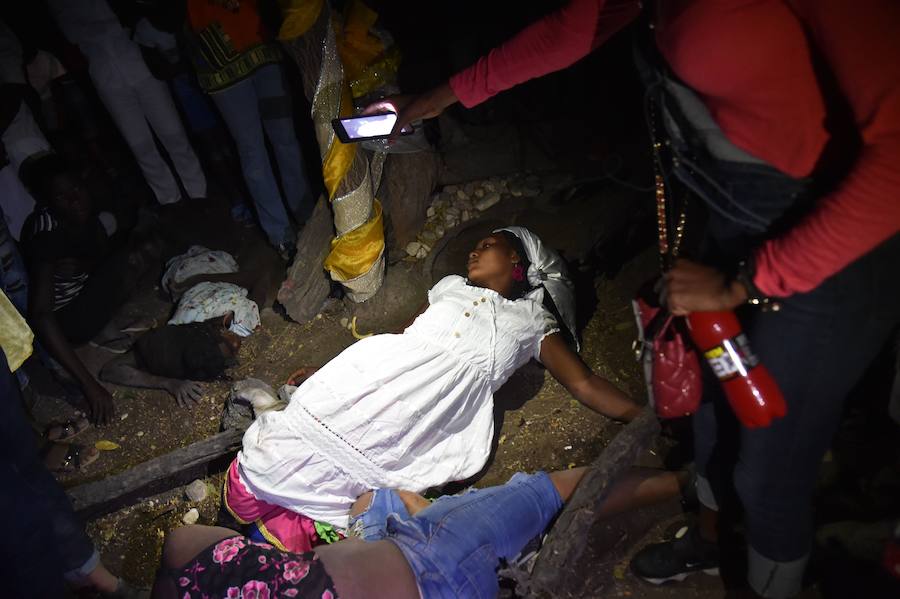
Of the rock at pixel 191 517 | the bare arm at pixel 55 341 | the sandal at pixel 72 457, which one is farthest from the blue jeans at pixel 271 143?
the rock at pixel 191 517

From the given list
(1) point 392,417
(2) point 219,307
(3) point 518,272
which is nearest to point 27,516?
(1) point 392,417

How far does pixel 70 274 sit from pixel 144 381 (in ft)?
3.24

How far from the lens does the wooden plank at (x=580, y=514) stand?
2303 millimetres

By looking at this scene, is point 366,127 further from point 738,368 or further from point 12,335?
point 738,368

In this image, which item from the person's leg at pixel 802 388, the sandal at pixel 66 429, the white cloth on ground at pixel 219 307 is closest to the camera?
the person's leg at pixel 802 388

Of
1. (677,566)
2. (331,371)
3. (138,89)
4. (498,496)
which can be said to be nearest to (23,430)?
(331,371)

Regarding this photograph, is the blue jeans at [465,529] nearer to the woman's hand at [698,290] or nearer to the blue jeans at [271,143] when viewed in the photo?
the woman's hand at [698,290]

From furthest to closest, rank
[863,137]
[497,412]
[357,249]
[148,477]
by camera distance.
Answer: [357,249]
[497,412]
[148,477]
[863,137]

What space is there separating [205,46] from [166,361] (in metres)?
2.21

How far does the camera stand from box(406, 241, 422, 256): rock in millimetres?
4570

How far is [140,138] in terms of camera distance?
498cm

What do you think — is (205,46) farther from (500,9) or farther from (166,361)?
(500,9)

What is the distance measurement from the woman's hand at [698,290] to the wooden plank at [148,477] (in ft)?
8.40

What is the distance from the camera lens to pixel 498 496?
7.98 ft
